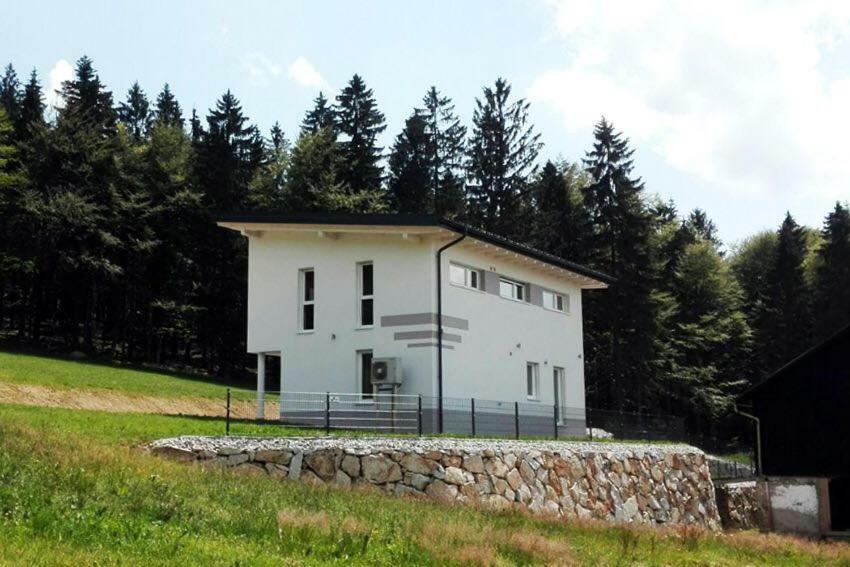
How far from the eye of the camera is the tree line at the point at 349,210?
51156 mm

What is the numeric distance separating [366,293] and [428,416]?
5.09m

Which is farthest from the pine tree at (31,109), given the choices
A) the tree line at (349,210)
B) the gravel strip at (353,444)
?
the gravel strip at (353,444)

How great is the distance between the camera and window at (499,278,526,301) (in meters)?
31.1

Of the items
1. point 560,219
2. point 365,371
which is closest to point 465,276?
point 365,371

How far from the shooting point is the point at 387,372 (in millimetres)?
26766

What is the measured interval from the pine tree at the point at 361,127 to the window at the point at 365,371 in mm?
36363

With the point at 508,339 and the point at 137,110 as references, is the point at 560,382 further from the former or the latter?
the point at 137,110

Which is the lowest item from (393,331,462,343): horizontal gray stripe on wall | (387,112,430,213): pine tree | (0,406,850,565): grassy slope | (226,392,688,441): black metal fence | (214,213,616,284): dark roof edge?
(0,406,850,565): grassy slope

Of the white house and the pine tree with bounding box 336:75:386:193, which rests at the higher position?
the pine tree with bounding box 336:75:386:193

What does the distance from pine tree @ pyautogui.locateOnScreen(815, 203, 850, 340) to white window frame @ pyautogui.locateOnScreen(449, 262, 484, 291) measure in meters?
38.4

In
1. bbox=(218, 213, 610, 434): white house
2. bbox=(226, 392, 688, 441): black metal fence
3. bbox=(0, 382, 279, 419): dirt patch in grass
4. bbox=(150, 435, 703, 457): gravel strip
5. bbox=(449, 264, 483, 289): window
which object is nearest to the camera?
bbox=(150, 435, 703, 457): gravel strip

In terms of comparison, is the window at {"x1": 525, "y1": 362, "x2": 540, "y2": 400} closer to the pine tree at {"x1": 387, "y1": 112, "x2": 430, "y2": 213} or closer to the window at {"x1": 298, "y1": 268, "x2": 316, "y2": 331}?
the window at {"x1": 298, "y1": 268, "x2": 316, "y2": 331}

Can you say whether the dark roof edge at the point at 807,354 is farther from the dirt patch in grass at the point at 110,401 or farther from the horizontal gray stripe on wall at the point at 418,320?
the dirt patch in grass at the point at 110,401

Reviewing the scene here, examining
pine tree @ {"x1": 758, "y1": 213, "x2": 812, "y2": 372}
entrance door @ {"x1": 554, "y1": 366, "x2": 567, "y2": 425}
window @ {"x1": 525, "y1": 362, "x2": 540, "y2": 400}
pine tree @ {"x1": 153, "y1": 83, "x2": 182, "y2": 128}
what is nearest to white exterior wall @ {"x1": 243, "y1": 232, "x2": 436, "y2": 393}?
window @ {"x1": 525, "y1": 362, "x2": 540, "y2": 400}
